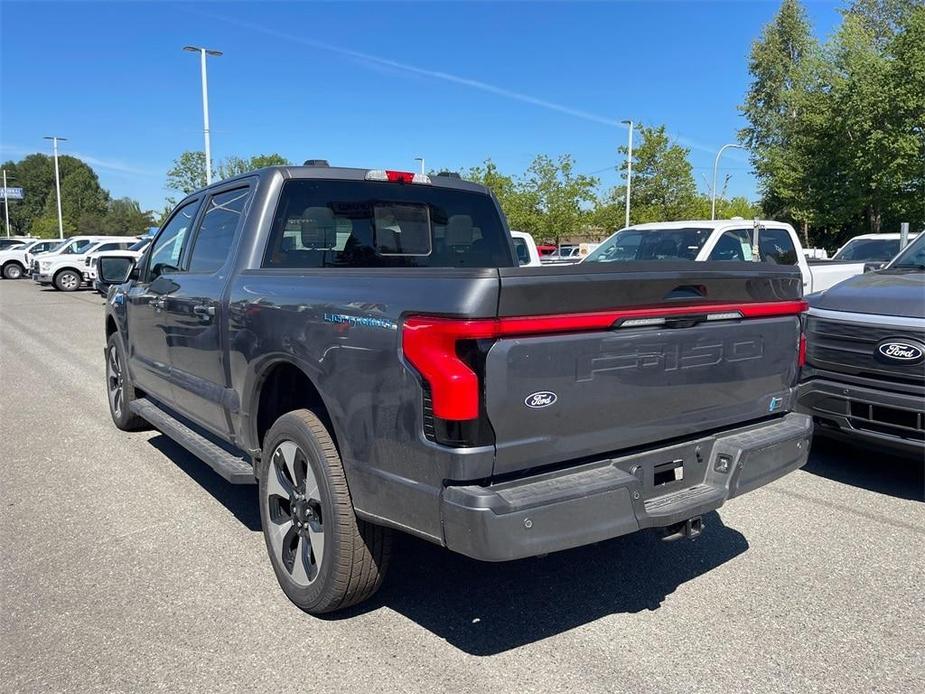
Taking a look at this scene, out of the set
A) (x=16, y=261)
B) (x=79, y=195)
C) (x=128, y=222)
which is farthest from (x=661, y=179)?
(x=79, y=195)

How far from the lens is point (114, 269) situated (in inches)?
243

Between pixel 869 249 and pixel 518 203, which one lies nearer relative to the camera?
pixel 869 249

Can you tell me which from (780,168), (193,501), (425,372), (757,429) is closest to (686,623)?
(757,429)

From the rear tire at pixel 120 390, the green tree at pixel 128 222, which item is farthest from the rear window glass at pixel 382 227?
the green tree at pixel 128 222

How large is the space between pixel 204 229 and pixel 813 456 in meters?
4.77

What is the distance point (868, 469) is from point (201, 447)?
462 centimetres

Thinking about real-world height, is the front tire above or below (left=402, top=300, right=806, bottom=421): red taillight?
below

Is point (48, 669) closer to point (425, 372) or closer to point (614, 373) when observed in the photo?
point (425, 372)

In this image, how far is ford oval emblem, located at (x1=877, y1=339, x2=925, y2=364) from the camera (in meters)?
4.46

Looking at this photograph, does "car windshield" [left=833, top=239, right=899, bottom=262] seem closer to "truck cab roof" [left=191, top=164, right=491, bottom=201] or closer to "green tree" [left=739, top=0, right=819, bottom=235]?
"truck cab roof" [left=191, top=164, right=491, bottom=201]

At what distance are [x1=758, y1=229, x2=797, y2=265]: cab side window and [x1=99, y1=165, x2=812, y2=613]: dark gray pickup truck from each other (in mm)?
6751

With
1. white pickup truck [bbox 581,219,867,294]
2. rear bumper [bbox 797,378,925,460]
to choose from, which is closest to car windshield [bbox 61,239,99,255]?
white pickup truck [bbox 581,219,867,294]

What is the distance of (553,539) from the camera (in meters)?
2.54

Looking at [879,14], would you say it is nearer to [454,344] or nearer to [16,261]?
[16,261]
